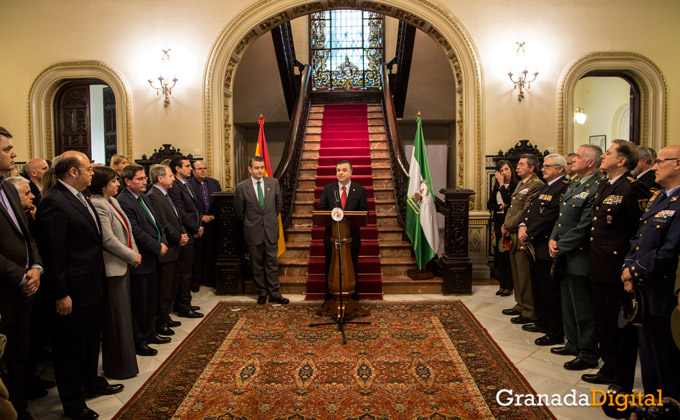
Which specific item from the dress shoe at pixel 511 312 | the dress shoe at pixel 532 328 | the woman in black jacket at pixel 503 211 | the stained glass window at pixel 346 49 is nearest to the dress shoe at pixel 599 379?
the dress shoe at pixel 532 328

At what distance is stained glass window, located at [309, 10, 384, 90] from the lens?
11.4 m

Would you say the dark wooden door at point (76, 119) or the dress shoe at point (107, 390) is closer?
the dress shoe at point (107, 390)

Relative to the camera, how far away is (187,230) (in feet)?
16.5

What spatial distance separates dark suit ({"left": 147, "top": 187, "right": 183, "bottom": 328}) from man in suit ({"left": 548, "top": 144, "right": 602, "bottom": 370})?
332cm

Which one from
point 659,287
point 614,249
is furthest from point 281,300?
point 659,287

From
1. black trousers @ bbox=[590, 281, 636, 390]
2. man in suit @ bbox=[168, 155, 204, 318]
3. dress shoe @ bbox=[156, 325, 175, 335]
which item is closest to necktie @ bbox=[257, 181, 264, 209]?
man in suit @ bbox=[168, 155, 204, 318]

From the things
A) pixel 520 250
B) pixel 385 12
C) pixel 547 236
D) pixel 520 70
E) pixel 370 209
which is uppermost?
pixel 385 12

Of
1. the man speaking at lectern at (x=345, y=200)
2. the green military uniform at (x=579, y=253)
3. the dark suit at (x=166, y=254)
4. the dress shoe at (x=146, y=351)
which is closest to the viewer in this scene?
the green military uniform at (x=579, y=253)

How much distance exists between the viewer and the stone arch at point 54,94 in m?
6.98

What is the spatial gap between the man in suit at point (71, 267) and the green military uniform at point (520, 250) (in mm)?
3737

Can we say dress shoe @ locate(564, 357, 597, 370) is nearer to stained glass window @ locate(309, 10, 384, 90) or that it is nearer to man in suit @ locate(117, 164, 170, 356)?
man in suit @ locate(117, 164, 170, 356)

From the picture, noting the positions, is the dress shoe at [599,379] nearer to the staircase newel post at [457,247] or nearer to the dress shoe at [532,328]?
the dress shoe at [532,328]

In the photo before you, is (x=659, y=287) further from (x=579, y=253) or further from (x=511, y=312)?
(x=511, y=312)

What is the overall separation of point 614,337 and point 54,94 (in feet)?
26.8
